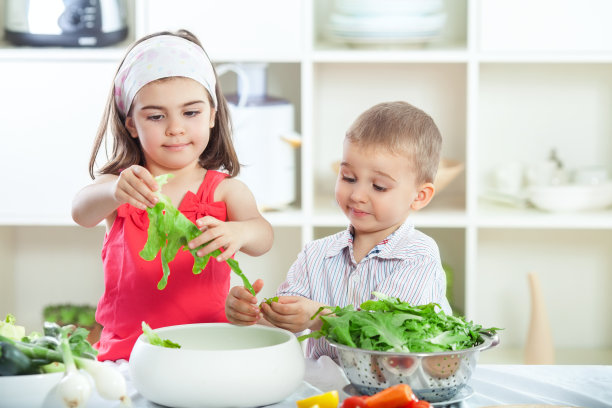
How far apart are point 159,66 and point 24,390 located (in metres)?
0.68

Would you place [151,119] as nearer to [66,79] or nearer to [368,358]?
[368,358]

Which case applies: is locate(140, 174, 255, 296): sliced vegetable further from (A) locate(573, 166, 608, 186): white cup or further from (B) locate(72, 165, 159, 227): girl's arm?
(A) locate(573, 166, 608, 186): white cup

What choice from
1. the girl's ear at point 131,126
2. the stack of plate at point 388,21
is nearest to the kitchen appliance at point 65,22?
the stack of plate at point 388,21

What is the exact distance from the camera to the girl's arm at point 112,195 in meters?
→ 1.23

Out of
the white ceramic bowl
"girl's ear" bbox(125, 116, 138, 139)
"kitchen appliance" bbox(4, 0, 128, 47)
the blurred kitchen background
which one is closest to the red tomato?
the white ceramic bowl

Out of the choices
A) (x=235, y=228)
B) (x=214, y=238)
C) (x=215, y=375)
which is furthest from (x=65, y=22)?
(x=215, y=375)

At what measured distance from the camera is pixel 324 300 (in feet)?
4.92

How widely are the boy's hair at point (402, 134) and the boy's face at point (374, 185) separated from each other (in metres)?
0.01

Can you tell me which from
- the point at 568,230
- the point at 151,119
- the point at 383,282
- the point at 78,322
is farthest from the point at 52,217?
the point at 568,230

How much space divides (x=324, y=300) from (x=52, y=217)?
130 centimetres

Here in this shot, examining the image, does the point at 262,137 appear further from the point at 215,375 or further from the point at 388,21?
the point at 215,375

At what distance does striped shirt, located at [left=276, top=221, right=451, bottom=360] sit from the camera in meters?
1.42

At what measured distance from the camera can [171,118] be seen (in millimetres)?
1471

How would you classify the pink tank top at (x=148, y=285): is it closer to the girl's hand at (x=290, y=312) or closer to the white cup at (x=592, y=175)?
the girl's hand at (x=290, y=312)
